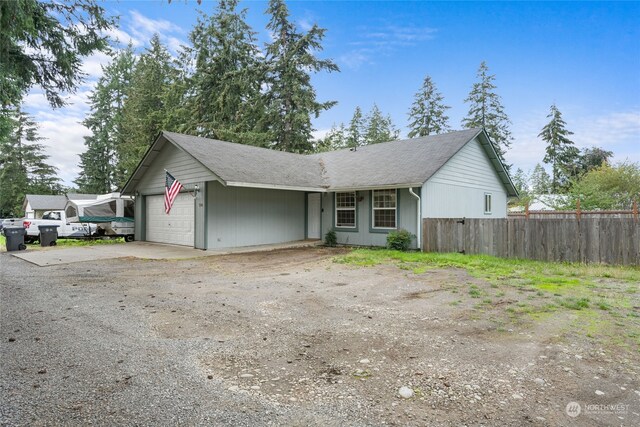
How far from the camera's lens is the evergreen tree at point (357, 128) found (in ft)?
134

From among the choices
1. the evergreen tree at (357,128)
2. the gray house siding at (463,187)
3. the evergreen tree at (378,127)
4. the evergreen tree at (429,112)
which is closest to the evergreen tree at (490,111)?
the evergreen tree at (429,112)

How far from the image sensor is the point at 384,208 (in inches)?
547

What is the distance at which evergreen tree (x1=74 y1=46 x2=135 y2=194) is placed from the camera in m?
38.4

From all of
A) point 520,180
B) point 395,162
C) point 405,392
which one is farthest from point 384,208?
point 520,180

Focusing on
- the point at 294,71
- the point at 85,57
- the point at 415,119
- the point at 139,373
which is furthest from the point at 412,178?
the point at 415,119

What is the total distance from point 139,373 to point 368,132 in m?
40.1

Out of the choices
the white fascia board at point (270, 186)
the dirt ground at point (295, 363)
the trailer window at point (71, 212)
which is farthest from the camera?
the trailer window at point (71, 212)

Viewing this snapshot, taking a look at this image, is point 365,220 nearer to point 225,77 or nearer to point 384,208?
point 384,208

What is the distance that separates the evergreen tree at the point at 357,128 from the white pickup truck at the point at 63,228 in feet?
96.3

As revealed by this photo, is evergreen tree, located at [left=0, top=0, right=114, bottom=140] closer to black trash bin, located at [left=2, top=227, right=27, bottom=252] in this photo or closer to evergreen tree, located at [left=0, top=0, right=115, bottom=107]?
evergreen tree, located at [left=0, top=0, right=115, bottom=107]

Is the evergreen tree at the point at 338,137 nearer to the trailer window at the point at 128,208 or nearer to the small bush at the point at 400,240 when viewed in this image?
the trailer window at the point at 128,208

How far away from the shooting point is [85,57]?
8.14m

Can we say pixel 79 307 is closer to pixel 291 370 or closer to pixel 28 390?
pixel 28 390

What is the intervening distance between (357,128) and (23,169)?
4184 cm
